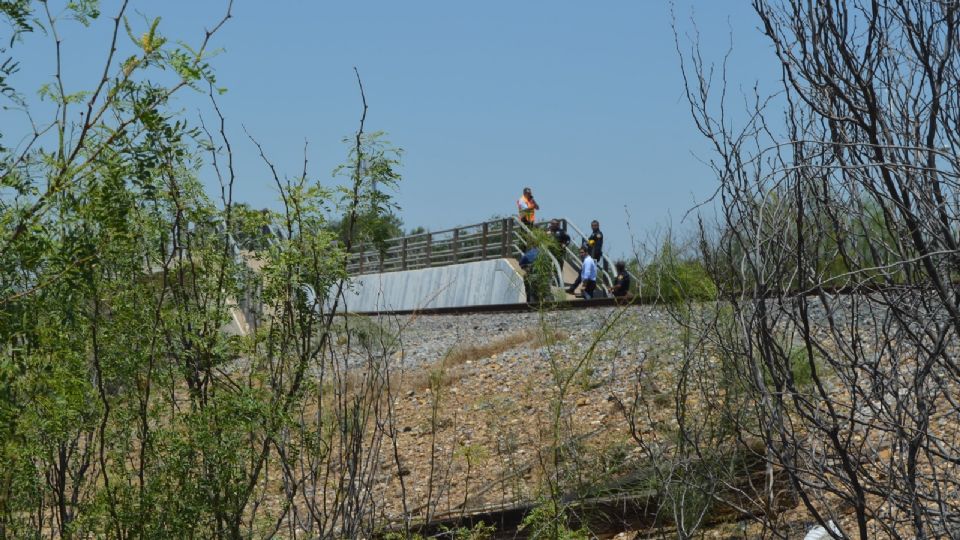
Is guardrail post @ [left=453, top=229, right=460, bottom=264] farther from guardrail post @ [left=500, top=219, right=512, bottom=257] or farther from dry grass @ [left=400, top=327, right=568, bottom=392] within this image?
dry grass @ [left=400, top=327, right=568, bottom=392]

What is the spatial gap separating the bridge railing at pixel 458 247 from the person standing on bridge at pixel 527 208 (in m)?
0.82

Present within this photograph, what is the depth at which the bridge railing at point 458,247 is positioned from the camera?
3228cm

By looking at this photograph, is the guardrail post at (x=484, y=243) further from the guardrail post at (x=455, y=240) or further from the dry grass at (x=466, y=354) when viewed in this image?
the dry grass at (x=466, y=354)

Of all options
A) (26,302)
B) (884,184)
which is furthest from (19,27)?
(884,184)

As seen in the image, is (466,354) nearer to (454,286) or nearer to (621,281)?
(621,281)

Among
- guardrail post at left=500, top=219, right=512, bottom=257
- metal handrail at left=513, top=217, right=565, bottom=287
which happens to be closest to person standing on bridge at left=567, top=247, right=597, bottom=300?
metal handrail at left=513, top=217, right=565, bottom=287

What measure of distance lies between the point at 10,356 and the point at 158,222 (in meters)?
1.46

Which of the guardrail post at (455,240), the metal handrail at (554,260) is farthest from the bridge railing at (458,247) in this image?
the metal handrail at (554,260)

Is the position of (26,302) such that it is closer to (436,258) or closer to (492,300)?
(492,300)

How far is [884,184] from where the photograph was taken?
4.46 meters

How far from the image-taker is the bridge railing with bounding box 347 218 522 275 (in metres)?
32.3

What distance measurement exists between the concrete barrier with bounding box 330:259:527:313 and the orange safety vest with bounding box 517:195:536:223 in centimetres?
129

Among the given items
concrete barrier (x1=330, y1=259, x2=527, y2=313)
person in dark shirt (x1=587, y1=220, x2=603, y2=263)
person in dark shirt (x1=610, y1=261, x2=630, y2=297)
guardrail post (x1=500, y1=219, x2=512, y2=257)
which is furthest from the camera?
guardrail post (x1=500, y1=219, x2=512, y2=257)

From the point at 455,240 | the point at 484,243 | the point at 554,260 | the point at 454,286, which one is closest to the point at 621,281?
the point at 484,243
